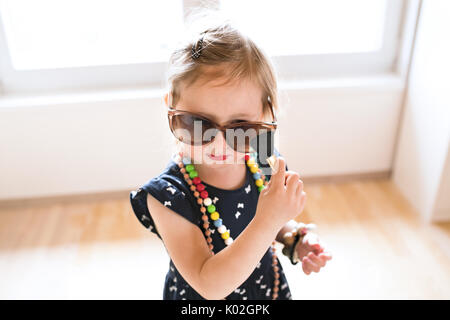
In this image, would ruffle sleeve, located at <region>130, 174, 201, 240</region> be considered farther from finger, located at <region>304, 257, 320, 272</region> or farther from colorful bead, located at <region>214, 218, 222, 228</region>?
finger, located at <region>304, 257, 320, 272</region>

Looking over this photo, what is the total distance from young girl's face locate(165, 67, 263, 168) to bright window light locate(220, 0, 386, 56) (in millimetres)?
1233

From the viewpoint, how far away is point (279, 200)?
2.44ft

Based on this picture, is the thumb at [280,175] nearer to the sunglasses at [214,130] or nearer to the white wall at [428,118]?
the sunglasses at [214,130]

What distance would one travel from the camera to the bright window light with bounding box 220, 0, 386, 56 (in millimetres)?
1981

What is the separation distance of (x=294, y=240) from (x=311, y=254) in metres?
0.08

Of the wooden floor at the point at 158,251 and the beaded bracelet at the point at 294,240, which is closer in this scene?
the beaded bracelet at the point at 294,240

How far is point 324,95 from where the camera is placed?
6.66 ft

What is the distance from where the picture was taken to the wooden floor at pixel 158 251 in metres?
1.65

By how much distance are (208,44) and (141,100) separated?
1.21 meters

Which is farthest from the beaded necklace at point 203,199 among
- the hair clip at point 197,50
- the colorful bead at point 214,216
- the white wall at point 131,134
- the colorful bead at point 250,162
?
the white wall at point 131,134

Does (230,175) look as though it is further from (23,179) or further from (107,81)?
(23,179)

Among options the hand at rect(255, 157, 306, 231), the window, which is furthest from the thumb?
the window
